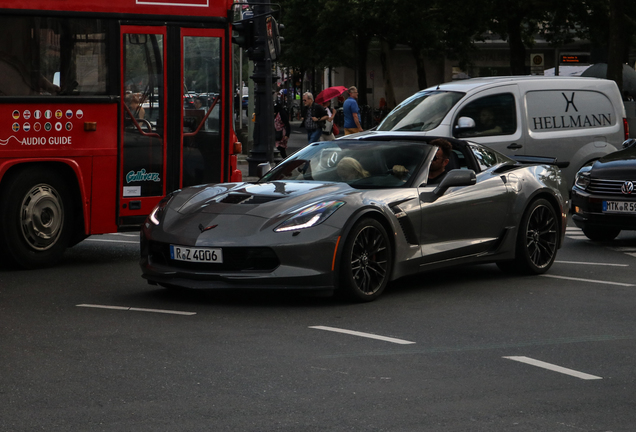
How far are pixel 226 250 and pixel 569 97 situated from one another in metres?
9.08

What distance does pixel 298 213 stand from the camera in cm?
789

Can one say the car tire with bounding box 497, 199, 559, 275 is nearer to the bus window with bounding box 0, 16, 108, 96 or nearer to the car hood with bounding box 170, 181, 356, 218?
the car hood with bounding box 170, 181, 356, 218

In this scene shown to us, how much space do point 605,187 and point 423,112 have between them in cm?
334

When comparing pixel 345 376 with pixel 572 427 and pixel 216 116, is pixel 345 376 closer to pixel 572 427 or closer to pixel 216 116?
pixel 572 427

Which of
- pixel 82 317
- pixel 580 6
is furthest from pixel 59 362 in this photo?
pixel 580 6

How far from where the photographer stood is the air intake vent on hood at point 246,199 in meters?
8.16

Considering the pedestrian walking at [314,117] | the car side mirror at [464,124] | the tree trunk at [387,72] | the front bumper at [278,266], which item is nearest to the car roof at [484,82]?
the car side mirror at [464,124]

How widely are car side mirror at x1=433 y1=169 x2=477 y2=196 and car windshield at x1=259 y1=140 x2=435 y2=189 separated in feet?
0.81

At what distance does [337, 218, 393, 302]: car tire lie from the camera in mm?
7883

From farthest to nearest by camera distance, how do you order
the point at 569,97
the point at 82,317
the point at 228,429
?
the point at 569,97 → the point at 82,317 → the point at 228,429

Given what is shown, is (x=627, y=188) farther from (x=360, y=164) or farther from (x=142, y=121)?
(x=142, y=121)

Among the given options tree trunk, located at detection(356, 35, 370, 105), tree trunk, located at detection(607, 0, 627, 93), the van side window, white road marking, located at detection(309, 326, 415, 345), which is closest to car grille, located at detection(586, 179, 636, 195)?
the van side window

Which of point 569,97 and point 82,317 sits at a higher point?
point 569,97

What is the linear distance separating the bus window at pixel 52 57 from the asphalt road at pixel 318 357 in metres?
1.74
